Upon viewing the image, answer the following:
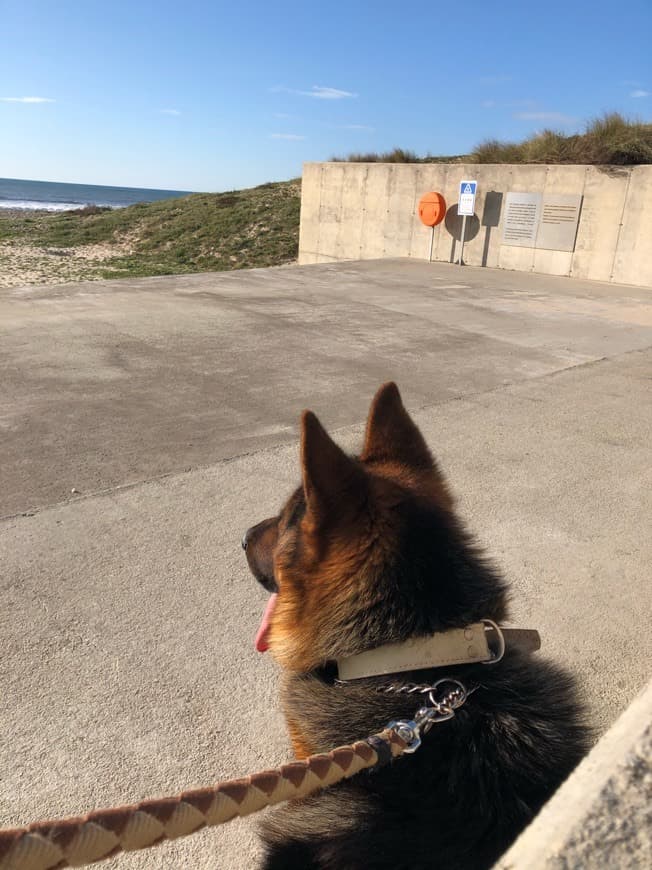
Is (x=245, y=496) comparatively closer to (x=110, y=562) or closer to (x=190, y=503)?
(x=190, y=503)

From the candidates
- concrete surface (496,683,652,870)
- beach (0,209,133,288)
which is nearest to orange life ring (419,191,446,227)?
beach (0,209,133,288)

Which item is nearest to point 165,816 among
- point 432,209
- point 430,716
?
point 430,716

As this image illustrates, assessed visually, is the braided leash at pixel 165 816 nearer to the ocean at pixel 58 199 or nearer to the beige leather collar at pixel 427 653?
the beige leather collar at pixel 427 653

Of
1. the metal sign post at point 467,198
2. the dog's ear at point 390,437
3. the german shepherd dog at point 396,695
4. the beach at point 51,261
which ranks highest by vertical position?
the metal sign post at point 467,198

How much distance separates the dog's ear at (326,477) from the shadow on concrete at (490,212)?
1836 centimetres

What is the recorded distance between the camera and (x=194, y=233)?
33844 millimetres

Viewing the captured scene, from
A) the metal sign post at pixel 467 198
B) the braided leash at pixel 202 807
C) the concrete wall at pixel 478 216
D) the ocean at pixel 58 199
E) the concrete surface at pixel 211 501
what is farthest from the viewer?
the ocean at pixel 58 199

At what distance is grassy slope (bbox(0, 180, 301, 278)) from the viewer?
96.5ft

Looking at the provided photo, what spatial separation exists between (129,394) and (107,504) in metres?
2.30

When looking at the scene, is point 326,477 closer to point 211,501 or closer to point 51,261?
point 211,501

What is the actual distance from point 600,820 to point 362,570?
2.37ft

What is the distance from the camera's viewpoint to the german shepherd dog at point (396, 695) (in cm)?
146

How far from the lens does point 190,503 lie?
434cm

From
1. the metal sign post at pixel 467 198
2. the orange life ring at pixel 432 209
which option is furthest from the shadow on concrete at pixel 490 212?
the orange life ring at pixel 432 209
